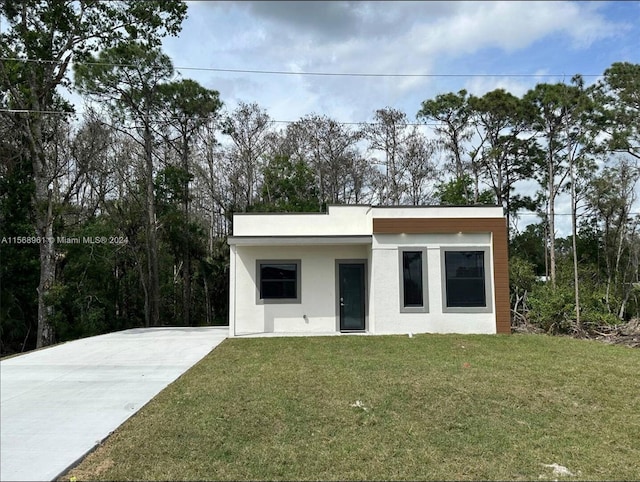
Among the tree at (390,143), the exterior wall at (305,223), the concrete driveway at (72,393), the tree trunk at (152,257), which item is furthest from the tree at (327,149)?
the concrete driveway at (72,393)

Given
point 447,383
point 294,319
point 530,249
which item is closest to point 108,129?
point 294,319

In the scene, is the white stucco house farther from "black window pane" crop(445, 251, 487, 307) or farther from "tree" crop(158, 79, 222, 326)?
"tree" crop(158, 79, 222, 326)

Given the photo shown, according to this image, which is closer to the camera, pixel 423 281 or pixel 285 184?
pixel 423 281

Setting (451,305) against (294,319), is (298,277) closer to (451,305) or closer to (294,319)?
(294,319)

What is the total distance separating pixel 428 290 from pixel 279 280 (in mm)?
4143

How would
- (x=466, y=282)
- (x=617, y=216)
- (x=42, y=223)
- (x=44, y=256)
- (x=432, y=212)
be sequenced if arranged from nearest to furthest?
(x=466, y=282) → (x=432, y=212) → (x=44, y=256) → (x=42, y=223) → (x=617, y=216)

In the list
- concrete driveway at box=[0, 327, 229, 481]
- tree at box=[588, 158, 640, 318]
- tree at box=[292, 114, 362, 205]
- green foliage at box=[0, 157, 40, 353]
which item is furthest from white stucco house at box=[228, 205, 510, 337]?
tree at box=[588, 158, 640, 318]

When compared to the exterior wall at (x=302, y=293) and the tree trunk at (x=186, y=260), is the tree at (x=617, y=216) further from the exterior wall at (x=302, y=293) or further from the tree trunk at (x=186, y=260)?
the tree trunk at (x=186, y=260)

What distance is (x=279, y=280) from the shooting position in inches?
523

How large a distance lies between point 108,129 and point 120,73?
13.4ft

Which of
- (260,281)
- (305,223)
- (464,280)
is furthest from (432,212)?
(260,281)

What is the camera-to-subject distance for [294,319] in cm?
1320

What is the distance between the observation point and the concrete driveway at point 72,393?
4215mm

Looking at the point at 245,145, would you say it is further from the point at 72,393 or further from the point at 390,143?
the point at 72,393
